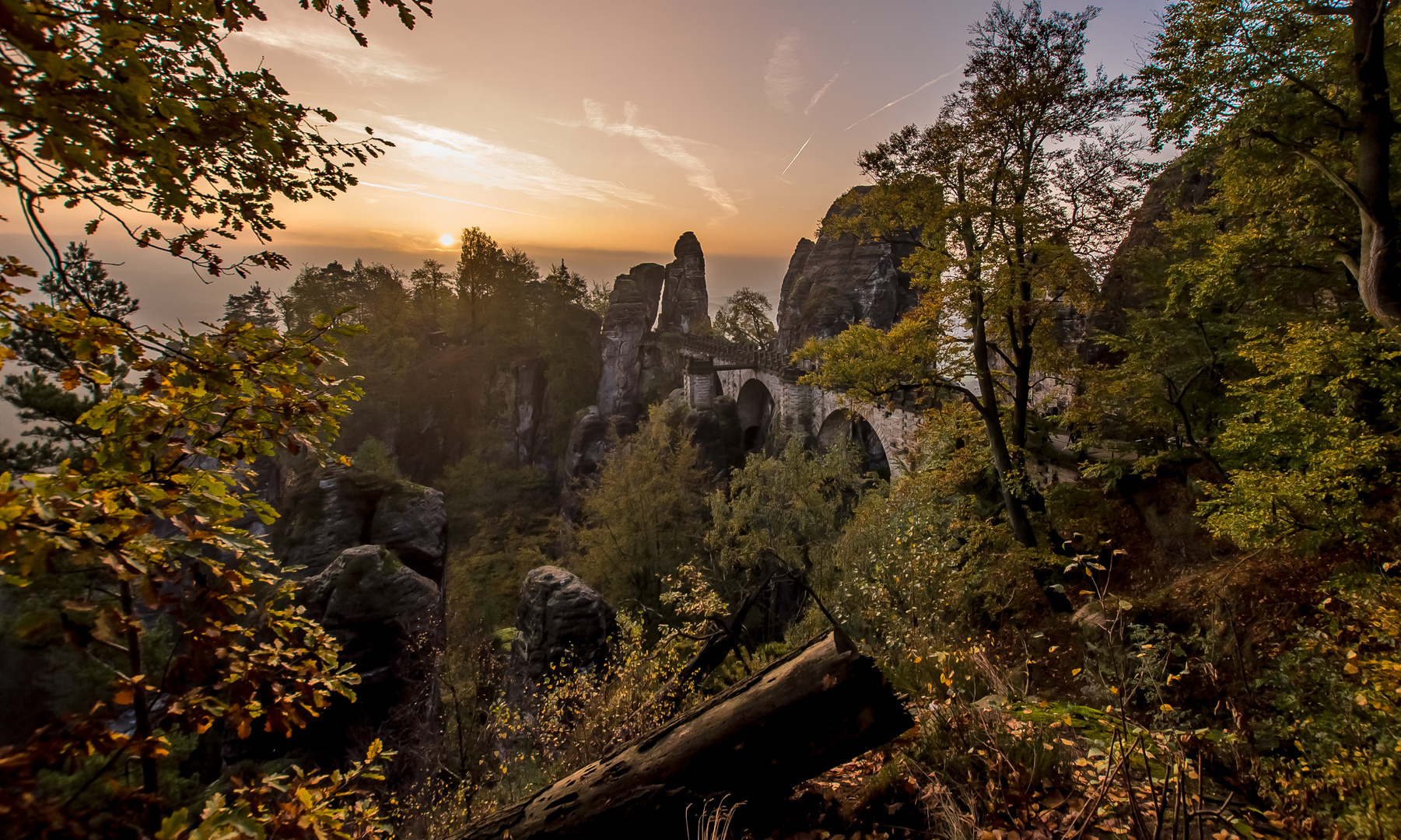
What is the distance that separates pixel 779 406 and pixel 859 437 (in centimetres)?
389

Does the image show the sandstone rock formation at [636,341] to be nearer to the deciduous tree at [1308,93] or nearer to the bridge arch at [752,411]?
the bridge arch at [752,411]

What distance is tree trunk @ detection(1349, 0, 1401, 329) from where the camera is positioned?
15.8 feet

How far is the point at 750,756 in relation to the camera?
9.55ft

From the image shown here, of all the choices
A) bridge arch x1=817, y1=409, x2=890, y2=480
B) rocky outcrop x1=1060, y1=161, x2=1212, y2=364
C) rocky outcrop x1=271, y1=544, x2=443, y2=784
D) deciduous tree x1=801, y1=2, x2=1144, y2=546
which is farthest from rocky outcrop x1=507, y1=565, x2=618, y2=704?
bridge arch x1=817, y1=409, x2=890, y2=480

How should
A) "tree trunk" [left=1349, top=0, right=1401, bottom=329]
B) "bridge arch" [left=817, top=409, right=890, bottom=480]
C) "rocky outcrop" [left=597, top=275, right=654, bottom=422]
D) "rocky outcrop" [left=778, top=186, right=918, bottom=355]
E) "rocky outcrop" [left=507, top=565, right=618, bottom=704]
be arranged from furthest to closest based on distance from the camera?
"rocky outcrop" [left=597, top=275, right=654, bottom=422] → "rocky outcrop" [left=778, top=186, right=918, bottom=355] → "bridge arch" [left=817, top=409, right=890, bottom=480] → "rocky outcrop" [left=507, top=565, right=618, bottom=704] → "tree trunk" [left=1349, top=0, right=1401, bottom=329]

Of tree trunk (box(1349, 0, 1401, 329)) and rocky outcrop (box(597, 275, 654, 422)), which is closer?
tree trunk (box(1349, 0, 1401, 329))

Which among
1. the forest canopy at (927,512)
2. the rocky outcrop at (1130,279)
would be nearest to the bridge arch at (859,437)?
the forest canopy at (927,512)

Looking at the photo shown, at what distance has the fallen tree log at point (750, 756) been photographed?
2832 mm

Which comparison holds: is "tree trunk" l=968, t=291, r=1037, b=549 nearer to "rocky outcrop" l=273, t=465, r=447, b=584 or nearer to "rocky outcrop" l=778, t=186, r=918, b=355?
"rocky outcrop" l=273, t=465, r=447, b=584

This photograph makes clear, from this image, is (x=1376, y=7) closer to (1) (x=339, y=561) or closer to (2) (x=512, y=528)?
(1) (x=339, y=561)

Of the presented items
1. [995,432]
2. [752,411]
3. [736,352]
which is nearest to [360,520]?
[995,432]

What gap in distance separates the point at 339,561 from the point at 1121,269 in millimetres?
19905

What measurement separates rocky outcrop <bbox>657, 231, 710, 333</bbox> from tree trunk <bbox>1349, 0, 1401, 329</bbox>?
36163 millimetres

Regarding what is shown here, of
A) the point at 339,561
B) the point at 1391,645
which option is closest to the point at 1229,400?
the point at 1391,645
